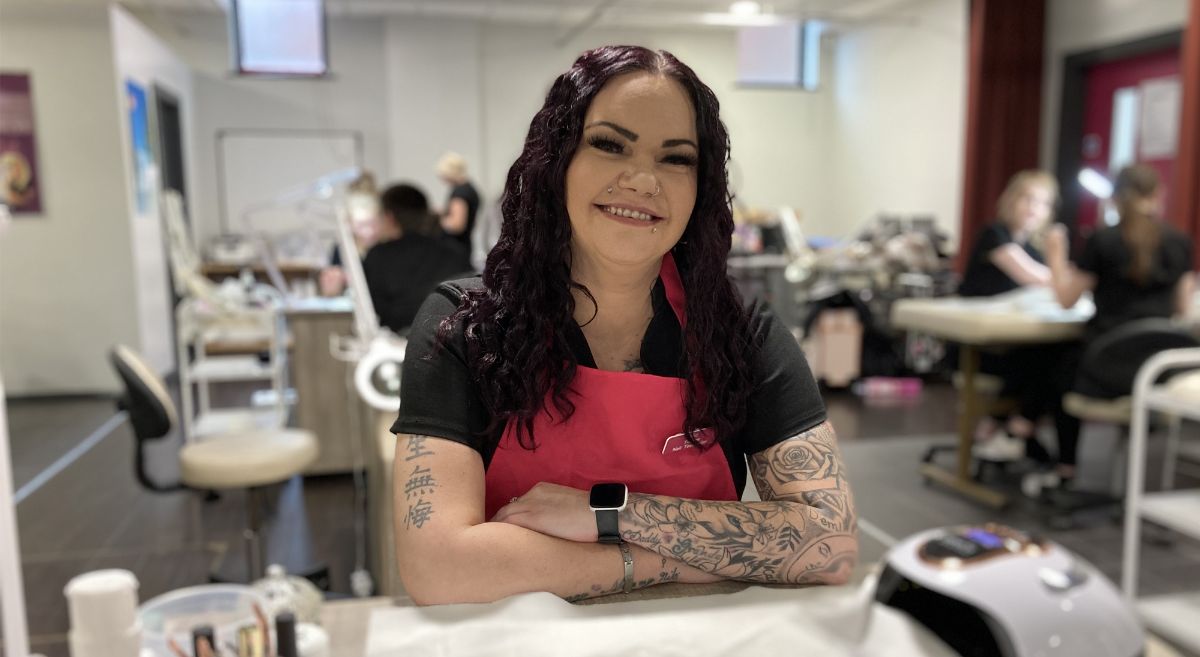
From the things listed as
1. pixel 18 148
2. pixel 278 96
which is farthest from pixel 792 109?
pixel 18 148

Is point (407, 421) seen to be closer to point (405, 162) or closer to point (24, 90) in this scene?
point (24, 90)

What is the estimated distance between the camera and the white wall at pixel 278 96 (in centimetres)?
888

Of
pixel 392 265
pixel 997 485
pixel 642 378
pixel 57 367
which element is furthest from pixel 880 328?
pixel 642 378

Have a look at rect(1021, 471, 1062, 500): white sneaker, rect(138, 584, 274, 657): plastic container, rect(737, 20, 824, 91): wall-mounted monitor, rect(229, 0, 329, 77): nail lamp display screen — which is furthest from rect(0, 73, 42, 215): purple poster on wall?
rect(737, 20, 824, 91): wall-mounted monitor

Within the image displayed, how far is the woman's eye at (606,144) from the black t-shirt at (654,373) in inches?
6.7

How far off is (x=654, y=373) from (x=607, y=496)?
14 cm

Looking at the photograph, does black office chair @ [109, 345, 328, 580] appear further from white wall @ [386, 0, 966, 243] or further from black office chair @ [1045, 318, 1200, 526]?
white wall @ [386, 0, 966, 243]

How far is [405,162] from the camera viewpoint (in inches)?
→ 355

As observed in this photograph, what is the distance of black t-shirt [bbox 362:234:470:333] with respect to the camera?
3.60 metres

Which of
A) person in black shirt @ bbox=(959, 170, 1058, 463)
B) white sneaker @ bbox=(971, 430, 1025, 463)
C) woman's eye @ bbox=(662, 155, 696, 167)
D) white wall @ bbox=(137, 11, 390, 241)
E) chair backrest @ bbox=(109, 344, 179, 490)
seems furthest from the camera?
white wall @ bbox=(137, 11, 390, 241)

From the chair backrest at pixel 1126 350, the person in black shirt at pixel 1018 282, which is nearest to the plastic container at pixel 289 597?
the chair backrest at pixel 1126 350

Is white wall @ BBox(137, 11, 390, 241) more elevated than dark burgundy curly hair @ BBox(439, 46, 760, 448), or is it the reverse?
white wall @ BBox(137, 11, 390, 241)

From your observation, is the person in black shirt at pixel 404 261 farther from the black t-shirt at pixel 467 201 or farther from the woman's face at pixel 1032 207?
the woman's face at pixel 1032 207

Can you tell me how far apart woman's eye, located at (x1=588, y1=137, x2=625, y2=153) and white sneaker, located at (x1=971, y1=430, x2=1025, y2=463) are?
3942 mm
